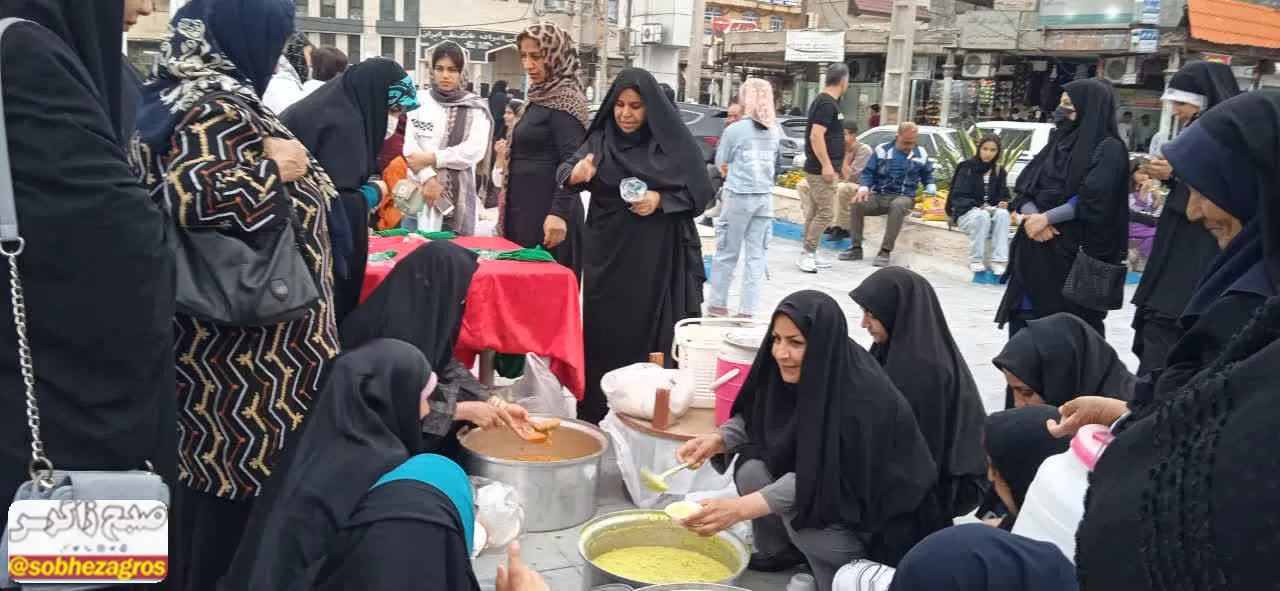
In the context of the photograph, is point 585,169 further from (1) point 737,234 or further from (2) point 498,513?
(1) point 737,234

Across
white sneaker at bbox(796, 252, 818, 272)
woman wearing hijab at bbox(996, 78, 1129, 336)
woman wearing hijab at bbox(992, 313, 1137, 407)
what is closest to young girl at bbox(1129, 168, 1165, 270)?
white sneaker at bbox(796, 252, 818, 272)

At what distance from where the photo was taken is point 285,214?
6.98 ft

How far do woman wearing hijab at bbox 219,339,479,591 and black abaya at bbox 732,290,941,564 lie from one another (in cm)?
126

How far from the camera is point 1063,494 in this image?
1.89 m

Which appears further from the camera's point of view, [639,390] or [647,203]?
[647,203]

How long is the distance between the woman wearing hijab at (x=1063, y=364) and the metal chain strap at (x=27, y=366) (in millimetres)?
2656

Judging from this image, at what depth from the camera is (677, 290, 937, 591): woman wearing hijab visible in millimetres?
2697

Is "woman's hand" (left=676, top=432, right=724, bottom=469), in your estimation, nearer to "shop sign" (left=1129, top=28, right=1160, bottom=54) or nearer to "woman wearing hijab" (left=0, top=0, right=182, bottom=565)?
"woman wearing hijab" (left=0, top=0, right=182, bottom=565)

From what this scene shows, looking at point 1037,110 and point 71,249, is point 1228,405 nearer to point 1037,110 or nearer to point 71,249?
point 71,249

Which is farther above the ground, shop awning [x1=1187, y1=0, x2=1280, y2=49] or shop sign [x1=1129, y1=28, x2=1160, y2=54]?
shop awning [x1=1187, y1=0, x2=1280, y2=49]

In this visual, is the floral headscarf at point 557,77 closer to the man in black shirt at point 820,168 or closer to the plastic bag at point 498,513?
the plastic bag at point 498,513

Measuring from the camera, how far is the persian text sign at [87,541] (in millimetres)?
1308

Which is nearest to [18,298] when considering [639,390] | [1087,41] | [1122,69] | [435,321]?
[435,321]

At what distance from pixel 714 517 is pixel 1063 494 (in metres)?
1.01
